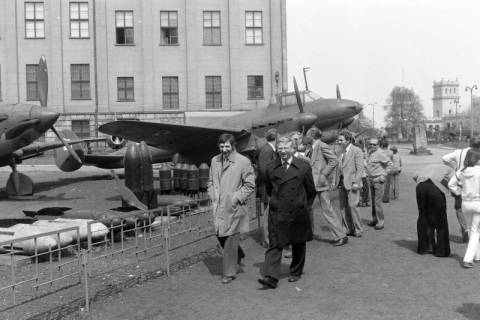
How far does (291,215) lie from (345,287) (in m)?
1.11

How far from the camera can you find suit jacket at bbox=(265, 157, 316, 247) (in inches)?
257

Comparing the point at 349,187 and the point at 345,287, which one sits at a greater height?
the point at 349,187

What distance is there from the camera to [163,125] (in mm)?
16438

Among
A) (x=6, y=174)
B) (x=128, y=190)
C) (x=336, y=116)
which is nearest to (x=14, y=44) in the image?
(x=6, y=174)

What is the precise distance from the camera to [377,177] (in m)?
11.3

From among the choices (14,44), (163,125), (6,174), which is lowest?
(6,174)

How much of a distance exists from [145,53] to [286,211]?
32437mm

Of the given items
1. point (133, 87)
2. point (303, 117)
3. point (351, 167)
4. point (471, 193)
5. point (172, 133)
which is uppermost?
point (133, 87)

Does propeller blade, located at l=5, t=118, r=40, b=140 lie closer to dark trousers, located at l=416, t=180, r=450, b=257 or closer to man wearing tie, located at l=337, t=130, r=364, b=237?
man wearing tie, located at l=337, t=130, r=364, b=237

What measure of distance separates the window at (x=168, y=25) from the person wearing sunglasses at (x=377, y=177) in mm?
27676

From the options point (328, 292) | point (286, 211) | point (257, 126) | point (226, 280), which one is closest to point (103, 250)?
point (226, 280)

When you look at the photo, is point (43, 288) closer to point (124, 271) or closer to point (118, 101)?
point (124, 271)

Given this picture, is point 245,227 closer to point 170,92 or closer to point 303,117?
point 303,117

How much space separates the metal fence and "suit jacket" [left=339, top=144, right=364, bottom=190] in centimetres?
261
